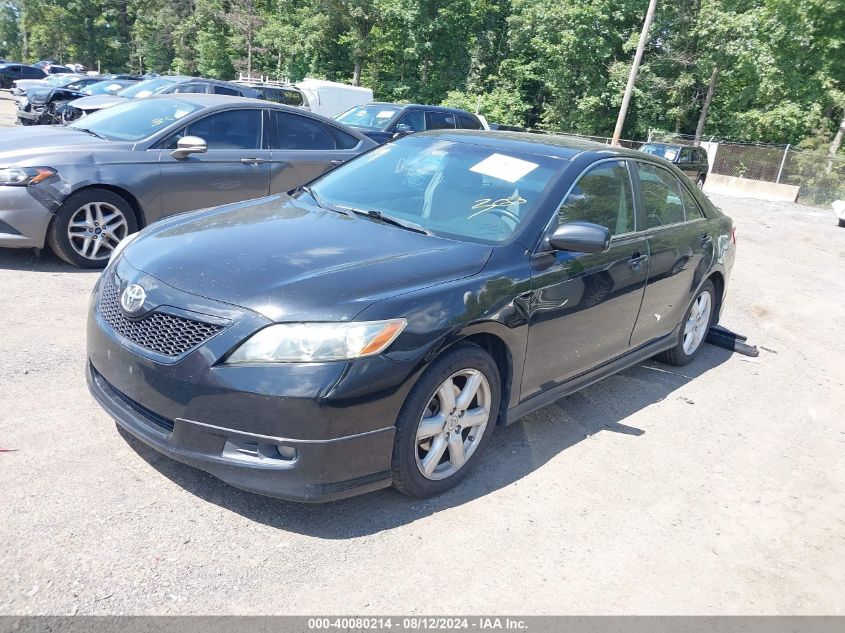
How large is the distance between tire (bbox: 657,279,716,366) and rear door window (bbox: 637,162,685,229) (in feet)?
2.58

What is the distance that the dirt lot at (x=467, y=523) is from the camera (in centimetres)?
250

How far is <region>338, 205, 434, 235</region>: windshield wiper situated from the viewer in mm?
3553

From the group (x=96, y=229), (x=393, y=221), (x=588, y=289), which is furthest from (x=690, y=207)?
(x=96, y=229)

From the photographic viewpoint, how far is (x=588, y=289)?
3.79 meters

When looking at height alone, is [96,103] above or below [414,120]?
below

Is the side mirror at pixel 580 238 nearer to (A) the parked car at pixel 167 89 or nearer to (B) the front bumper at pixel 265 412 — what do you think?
(B) the front bumper at pixel 265 412

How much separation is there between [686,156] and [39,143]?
66.6ft

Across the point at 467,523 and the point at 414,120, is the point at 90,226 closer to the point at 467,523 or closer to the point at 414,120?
the point at 467,523

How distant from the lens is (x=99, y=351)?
120 inches

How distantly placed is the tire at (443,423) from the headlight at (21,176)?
4.43 metres

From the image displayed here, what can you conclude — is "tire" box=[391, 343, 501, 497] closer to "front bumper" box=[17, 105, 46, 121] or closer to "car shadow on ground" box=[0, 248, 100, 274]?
"car shadow on ground" box=[0, 248, 100, 274]

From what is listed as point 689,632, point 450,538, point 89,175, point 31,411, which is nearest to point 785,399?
point 689,632

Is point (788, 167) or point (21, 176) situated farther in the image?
point (788, 167)

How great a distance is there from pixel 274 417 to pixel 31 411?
171 centimetres
